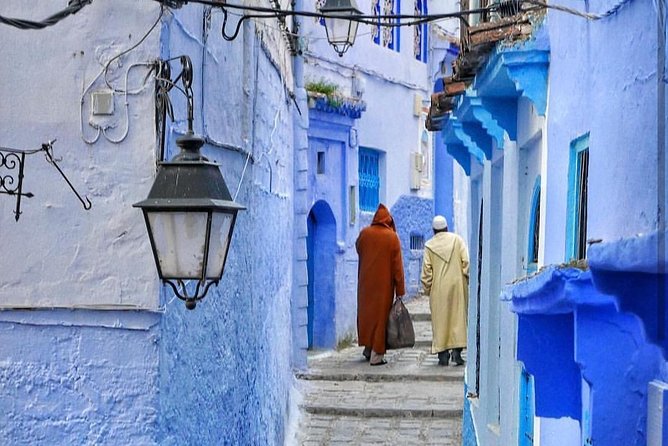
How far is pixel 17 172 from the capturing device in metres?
6.09

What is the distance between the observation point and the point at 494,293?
871cm

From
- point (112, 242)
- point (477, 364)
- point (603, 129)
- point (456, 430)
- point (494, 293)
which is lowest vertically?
point (456, 430)

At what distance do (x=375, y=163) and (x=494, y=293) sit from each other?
33.9 ft

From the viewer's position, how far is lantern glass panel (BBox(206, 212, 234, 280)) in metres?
4.97

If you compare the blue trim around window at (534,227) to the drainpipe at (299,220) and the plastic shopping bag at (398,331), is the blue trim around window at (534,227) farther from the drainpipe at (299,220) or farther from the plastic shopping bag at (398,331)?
the plastic shopping bag at (398,331)

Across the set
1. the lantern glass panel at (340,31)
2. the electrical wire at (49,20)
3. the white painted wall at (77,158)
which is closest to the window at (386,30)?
the lantern glass panel at (340,31)

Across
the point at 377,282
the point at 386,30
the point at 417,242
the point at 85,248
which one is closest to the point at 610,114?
the point at 85,248

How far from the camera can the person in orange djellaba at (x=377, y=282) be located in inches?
562

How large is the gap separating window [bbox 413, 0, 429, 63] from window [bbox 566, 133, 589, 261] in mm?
15238

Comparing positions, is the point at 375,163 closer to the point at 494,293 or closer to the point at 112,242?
the point at 494,293

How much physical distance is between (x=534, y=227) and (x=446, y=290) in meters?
7.72

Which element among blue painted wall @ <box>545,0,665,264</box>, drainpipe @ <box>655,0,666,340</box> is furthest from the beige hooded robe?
drainpipe @ <box>655,0,666,340</box>

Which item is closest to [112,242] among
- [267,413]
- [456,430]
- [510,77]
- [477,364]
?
[510,77]

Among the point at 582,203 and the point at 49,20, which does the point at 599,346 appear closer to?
the point at 582,203
